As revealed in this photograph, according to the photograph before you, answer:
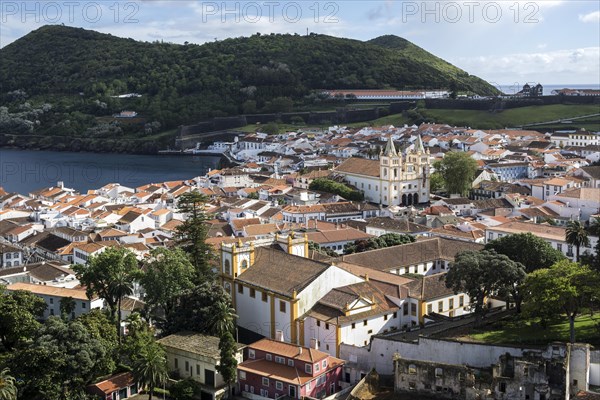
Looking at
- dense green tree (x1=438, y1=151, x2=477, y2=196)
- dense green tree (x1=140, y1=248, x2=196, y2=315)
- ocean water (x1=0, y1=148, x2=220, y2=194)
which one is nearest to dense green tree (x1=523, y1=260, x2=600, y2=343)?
dense green tree (x1=140, y1=248, x2=196, y2=315)

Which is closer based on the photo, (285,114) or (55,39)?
(285,114)

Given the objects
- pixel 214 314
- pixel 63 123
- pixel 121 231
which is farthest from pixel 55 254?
pixel 63 123

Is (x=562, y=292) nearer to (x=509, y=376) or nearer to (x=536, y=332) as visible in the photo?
(x=536, y=332)

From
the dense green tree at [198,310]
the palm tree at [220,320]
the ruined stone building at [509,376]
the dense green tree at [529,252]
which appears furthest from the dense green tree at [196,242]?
the dense green tree at [529,252]

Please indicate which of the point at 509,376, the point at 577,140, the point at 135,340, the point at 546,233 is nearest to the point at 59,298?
the point at 135,340

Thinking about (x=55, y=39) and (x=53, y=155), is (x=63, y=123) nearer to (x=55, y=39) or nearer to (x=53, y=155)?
(x=53, y=155)

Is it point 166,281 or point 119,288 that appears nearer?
point 119,288

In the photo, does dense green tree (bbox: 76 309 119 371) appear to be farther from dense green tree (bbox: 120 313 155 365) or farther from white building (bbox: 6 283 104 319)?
white building (bbox: 6 283 104 319)

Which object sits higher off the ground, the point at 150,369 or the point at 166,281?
the point at 166,281
